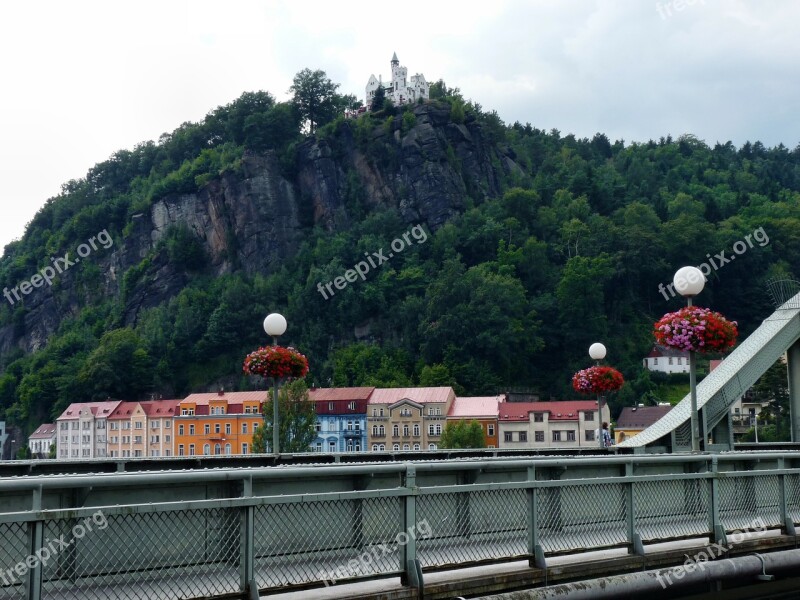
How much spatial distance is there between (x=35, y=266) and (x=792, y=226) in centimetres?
12881

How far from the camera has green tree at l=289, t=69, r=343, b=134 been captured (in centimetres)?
18825

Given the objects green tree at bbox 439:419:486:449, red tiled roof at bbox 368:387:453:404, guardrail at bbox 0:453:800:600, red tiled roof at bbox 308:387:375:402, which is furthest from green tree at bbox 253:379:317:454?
guardrail at bbox 0:453:800:600

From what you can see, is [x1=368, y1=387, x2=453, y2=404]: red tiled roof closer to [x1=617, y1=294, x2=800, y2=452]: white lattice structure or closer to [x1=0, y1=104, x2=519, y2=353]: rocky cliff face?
[x1=0, y1=104, x2=519, y2=353]: rocky cliff face

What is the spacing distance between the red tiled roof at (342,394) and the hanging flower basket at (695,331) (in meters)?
101

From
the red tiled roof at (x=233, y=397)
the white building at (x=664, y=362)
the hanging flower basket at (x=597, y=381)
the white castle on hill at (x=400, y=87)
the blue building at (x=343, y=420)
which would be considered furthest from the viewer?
the white castle on hill at (x=400, y=87)

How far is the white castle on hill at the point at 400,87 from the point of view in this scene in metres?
186

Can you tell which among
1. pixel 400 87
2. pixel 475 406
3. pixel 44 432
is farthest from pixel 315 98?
pixel 475 406

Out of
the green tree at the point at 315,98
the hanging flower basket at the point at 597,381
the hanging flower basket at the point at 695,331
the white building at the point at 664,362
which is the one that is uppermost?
the green tree at the point at 315,98

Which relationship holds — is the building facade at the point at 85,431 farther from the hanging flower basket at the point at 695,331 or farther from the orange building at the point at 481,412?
the hanging flower basket at the point at 695,331

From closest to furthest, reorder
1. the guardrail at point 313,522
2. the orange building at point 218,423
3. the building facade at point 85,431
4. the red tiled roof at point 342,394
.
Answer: the guardrail at point 313,522, the red tiled roof at point 342,394, the orange building at point 218,423, the building facade at point 85,431

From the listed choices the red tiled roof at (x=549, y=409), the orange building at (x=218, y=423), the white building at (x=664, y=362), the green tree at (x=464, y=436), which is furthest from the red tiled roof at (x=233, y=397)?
the white building at (x=664, y=362)

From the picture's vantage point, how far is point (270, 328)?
2200cm

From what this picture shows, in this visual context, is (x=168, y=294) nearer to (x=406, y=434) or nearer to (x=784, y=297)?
(x=406, y=434)

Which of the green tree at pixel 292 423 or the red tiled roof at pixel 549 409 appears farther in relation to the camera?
the red tiled roof at pixel 549 409
